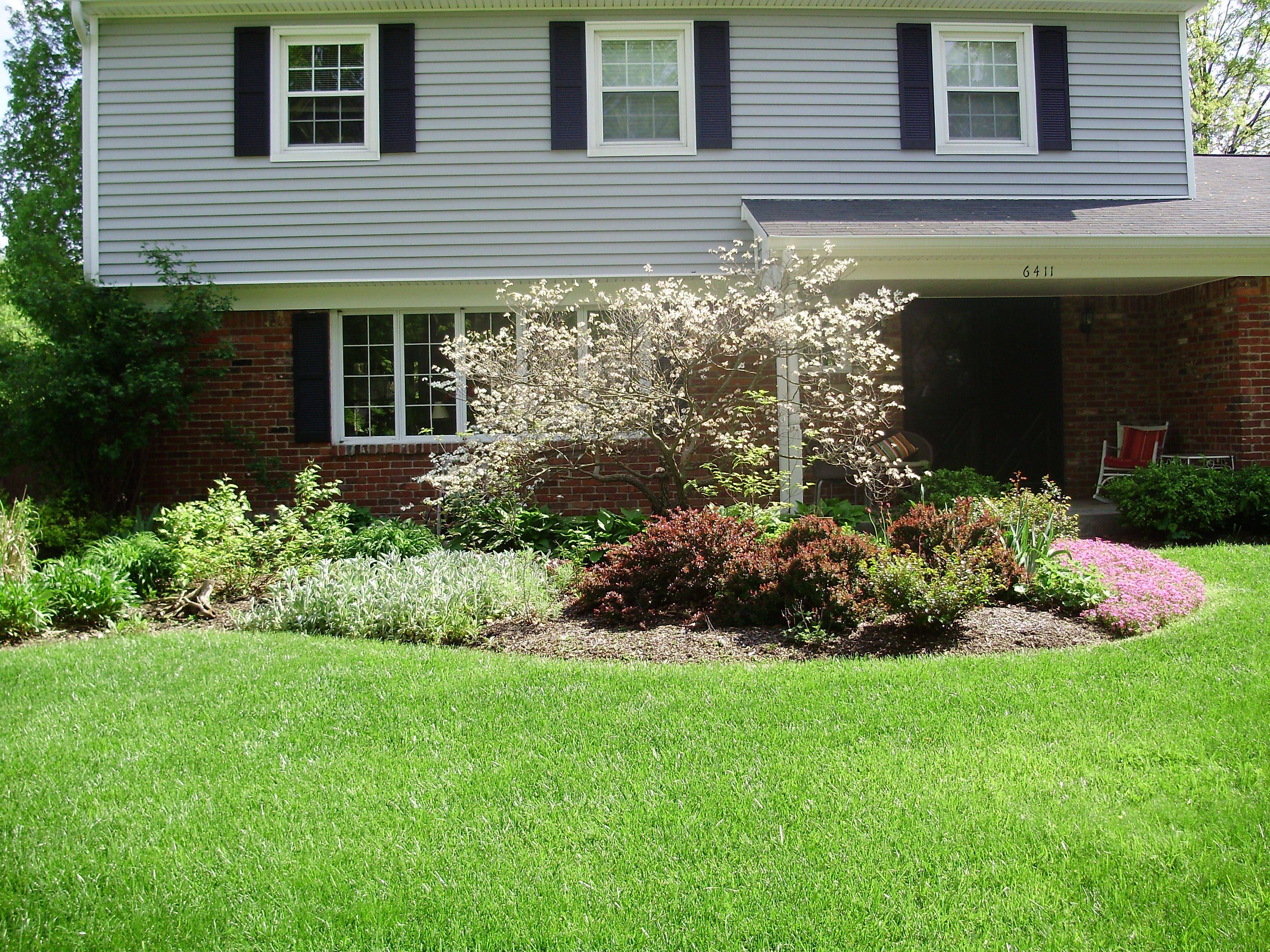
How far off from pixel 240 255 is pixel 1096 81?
9171 millimetres

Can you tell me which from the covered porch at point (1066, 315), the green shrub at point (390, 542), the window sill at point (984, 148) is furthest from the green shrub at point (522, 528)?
the window sill at point (984, 148)

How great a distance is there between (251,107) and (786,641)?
796 centimetres

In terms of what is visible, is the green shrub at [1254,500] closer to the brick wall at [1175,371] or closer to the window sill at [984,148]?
the brick wall at [1175,371]

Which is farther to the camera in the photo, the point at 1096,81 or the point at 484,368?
the point at 1096,81

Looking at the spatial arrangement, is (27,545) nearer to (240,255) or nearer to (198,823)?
(240,255)

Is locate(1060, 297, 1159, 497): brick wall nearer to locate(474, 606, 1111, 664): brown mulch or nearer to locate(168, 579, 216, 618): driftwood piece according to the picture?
locate(474, 606, 1111, 664): brown mulch

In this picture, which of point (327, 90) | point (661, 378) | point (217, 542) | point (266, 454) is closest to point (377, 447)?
point (266, 454)

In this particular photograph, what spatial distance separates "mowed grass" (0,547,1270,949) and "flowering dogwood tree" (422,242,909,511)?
8.39ft

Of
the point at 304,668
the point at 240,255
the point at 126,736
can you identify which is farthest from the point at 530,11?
the point at 126,736

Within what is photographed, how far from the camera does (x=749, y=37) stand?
32.3 ft

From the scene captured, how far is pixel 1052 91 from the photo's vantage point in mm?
10078

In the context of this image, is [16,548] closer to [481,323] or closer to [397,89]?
[481,323]

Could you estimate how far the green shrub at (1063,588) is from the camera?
5.45m

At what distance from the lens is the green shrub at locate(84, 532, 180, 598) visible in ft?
22.4
